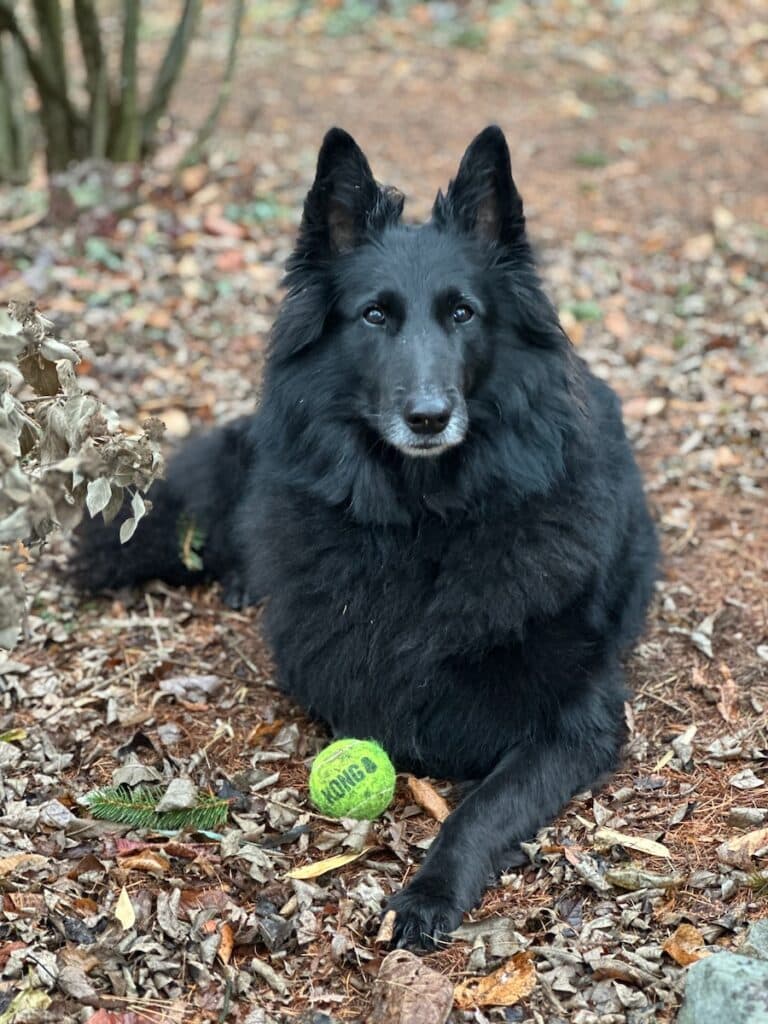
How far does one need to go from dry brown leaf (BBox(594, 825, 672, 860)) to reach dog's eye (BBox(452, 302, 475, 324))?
1.66 m

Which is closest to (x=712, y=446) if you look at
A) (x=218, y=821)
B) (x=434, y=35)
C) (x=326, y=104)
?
(x=218, y=821)

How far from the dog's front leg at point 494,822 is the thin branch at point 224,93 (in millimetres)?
5402

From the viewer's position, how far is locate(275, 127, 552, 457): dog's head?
144 inches

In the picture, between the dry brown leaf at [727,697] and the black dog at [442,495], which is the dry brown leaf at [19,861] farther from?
the dry brown leaf at [727,697]

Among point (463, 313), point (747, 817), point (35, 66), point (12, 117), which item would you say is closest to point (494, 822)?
point (747, 817)

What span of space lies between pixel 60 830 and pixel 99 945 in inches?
22.3

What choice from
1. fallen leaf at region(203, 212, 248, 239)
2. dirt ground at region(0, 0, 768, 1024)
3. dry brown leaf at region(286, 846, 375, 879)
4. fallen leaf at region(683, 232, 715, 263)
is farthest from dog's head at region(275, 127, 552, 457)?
fallen leaf at region(683, 232, 715, 263)

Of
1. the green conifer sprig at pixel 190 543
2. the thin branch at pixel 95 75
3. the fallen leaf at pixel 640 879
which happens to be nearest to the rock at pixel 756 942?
the fallen leaf at pixel 640 879

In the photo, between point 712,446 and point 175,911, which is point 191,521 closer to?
point 175,911

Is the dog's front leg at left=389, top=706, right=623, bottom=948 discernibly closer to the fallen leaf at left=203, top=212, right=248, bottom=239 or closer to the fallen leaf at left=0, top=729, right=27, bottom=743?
the fallen leaf at left=0, top=729, right=27, bottom=743

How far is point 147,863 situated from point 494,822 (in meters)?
1.02

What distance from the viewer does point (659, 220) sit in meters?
8.30

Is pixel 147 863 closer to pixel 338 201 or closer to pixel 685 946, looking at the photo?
pixel 685 946

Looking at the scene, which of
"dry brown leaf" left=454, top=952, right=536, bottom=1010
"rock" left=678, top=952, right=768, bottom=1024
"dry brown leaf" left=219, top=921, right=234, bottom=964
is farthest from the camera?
"dry brown leaf" left=219, top=921, right=234, bottom=964
